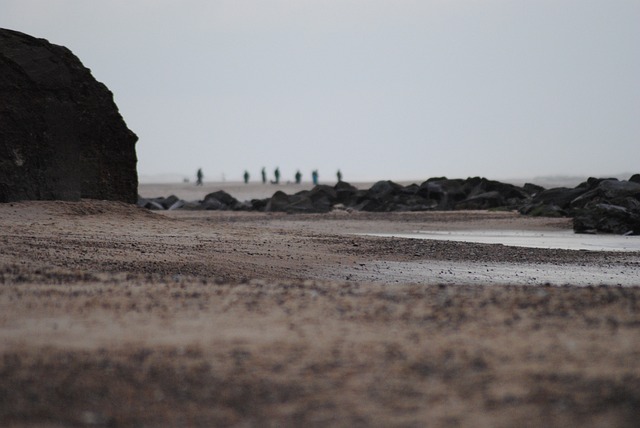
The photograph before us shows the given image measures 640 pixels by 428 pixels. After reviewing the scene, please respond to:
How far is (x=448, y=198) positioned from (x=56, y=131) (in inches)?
865

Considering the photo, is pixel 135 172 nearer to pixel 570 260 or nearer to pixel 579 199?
pixel 570 260

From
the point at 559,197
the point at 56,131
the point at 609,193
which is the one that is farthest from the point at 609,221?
the point at 56,131

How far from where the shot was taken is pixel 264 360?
502 centimetres

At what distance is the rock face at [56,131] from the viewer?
51.3 feet

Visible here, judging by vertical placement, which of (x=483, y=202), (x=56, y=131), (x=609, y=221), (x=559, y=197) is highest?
(x=56, y=131)

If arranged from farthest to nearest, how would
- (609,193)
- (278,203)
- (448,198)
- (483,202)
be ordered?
(278,203)
(448,198)
(483,202)
(609,193)

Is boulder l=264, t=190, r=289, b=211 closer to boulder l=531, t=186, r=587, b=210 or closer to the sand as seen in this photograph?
boulder l=531, t=186, r=587, b=210

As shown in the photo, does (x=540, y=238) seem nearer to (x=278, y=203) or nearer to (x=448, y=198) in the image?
(x=448, y=198)

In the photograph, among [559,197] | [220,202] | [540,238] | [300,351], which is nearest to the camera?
[300,351]

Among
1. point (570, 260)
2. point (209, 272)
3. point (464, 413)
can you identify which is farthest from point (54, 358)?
point (570, 260)

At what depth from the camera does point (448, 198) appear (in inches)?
1404

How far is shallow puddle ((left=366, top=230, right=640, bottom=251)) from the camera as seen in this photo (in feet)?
54.9

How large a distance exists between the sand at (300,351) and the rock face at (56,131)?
6.39 metres

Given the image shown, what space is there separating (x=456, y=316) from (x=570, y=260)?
785 cm
